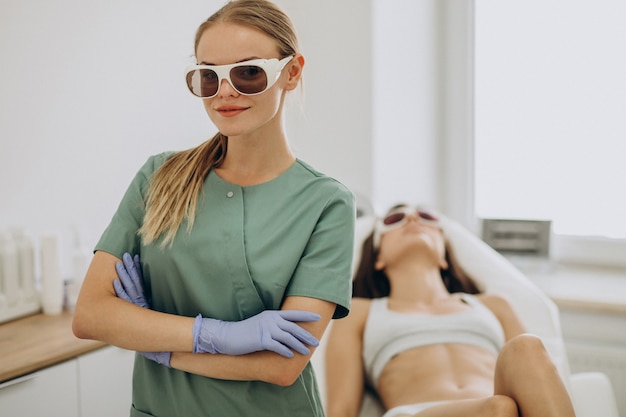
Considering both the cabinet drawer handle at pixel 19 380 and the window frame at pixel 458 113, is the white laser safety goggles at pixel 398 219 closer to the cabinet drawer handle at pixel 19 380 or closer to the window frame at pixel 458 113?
the window frame at pixel 458 113

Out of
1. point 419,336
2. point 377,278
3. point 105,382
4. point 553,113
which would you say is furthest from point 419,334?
point 553,113

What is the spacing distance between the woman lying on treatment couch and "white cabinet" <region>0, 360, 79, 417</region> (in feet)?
2.17

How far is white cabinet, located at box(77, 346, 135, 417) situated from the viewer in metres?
1.76

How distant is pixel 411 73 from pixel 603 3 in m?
0.82

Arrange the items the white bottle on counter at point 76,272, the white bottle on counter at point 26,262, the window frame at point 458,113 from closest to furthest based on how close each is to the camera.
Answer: the white bottle on counter at point 26,262 < the white bottle on counter at point 76,272 < the window frame at point 458,113

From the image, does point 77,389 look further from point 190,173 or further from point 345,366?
point 190,173

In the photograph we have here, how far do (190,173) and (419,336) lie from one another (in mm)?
1068

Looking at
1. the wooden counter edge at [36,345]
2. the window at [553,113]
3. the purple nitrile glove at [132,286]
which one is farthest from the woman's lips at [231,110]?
the window at [553,113]

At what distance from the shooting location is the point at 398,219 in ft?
7.51

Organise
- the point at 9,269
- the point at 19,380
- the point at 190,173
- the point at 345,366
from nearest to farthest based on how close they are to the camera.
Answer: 1. the point at 190,173
2. the point at 19,380
3. the point at 9,269
4. the point at 345,366

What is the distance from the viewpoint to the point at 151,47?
231 centimetres

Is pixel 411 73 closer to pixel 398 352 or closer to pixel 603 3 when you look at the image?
pixel 603 3

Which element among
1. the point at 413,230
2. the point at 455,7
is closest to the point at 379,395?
the point at 413,230

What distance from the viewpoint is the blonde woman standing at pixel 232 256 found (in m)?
→ 1.12
